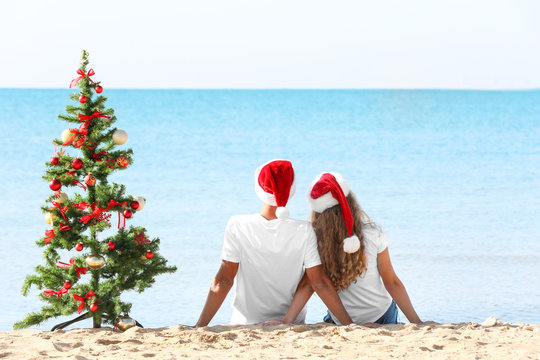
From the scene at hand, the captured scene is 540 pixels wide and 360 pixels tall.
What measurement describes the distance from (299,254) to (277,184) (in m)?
0.44

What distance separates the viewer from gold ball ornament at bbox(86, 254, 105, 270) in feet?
14.6

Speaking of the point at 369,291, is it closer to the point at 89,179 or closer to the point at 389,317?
the point at 389,317

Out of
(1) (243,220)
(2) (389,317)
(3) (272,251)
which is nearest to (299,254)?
(3) (272,251)

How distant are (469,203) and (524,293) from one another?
4991mm

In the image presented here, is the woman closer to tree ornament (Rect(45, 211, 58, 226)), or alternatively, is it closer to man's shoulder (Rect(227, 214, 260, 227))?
man's shoulder (Rect(227, 214, 260, 227))

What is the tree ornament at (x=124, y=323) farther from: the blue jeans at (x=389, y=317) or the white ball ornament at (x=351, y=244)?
the white ball ornament at (x=351, y=244)

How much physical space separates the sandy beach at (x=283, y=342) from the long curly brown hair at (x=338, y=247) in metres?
0.31

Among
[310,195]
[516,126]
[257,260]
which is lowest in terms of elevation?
[257,260]

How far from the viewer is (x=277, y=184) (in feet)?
14.0

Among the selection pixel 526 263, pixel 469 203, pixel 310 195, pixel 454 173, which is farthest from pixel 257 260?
pixel 454 173

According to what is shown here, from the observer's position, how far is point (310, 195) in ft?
14.5

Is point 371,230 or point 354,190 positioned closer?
point 371,230

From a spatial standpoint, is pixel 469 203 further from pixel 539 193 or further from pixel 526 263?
pixel 526 263

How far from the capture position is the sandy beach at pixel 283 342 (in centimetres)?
382
